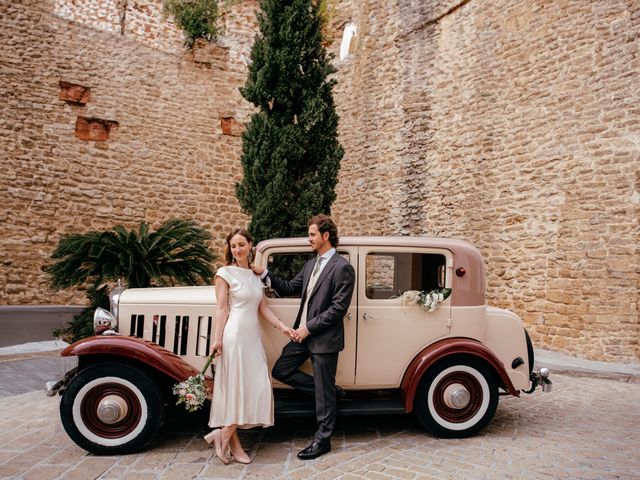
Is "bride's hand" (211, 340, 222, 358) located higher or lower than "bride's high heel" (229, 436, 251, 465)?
higher

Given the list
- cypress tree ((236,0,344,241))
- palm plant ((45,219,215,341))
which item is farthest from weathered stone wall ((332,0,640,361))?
palm plant ((45,219,215,341))

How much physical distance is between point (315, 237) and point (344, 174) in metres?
9.70

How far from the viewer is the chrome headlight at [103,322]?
3703 millimetres

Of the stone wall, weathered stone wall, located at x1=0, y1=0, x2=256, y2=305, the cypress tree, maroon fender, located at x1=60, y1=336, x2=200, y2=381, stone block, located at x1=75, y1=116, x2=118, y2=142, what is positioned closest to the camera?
maroon fender, located at x1=60, y1=336, x2=200, y2=381

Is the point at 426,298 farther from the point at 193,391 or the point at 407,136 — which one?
the point at 407,136

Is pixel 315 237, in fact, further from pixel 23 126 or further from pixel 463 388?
pixel 23 126

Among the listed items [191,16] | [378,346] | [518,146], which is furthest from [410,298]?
[191,16]

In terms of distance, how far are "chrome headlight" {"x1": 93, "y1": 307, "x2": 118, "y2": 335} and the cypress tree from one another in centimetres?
350

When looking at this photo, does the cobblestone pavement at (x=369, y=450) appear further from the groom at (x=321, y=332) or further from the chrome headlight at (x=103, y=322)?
the chrome headlight at (x=103, y=322)

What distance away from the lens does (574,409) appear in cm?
491

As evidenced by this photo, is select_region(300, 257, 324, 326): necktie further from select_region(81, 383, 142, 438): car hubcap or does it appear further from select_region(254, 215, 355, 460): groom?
select_region(81, 383, 142, 438): car hubcap

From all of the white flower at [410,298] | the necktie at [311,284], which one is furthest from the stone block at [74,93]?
the white flower at [410,298]

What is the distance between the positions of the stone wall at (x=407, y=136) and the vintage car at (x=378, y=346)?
15.7 feet

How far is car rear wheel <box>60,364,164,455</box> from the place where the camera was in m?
3.45
